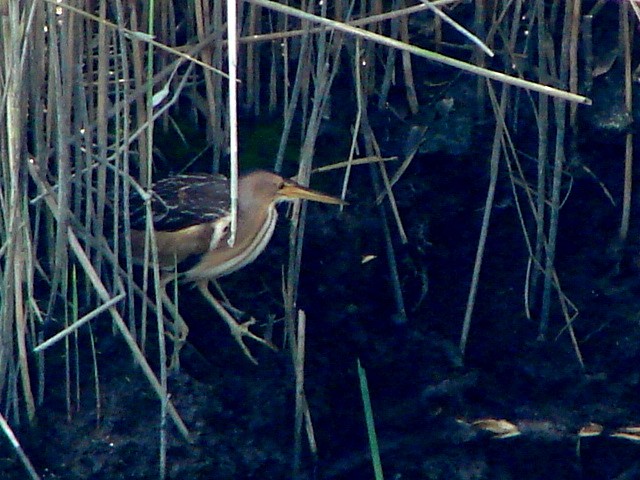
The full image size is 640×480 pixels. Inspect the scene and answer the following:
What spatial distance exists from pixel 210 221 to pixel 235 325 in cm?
35

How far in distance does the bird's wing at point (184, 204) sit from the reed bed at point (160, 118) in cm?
10

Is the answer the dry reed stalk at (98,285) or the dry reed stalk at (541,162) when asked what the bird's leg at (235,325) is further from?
the dry reed stalk at (541,162)

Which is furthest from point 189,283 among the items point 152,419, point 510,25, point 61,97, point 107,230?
point 510,25

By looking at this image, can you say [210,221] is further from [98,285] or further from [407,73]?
[407,73]

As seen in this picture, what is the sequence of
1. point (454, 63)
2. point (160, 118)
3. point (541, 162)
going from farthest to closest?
point (160, 118)
point (541, 162)
point (454, 63)

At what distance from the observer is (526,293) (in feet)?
13.2

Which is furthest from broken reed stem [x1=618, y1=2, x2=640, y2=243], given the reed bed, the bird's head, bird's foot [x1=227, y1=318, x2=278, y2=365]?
bird's foot [x1=227, y1=318, x2=278, y2=365]

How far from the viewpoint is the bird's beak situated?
155 inches

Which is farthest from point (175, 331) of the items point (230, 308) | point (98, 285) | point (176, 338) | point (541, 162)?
point (541, 162)

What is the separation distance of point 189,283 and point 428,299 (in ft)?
2.67

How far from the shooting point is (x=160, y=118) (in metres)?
4.37

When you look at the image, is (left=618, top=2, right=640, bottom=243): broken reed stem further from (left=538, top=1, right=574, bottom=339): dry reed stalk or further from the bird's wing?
the bird's wing

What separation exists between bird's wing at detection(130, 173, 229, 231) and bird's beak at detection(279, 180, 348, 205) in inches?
7.7

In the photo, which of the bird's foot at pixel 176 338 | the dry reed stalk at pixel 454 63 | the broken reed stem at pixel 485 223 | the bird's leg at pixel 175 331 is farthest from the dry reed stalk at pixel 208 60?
the dry reed stalk at pixel 454 63
